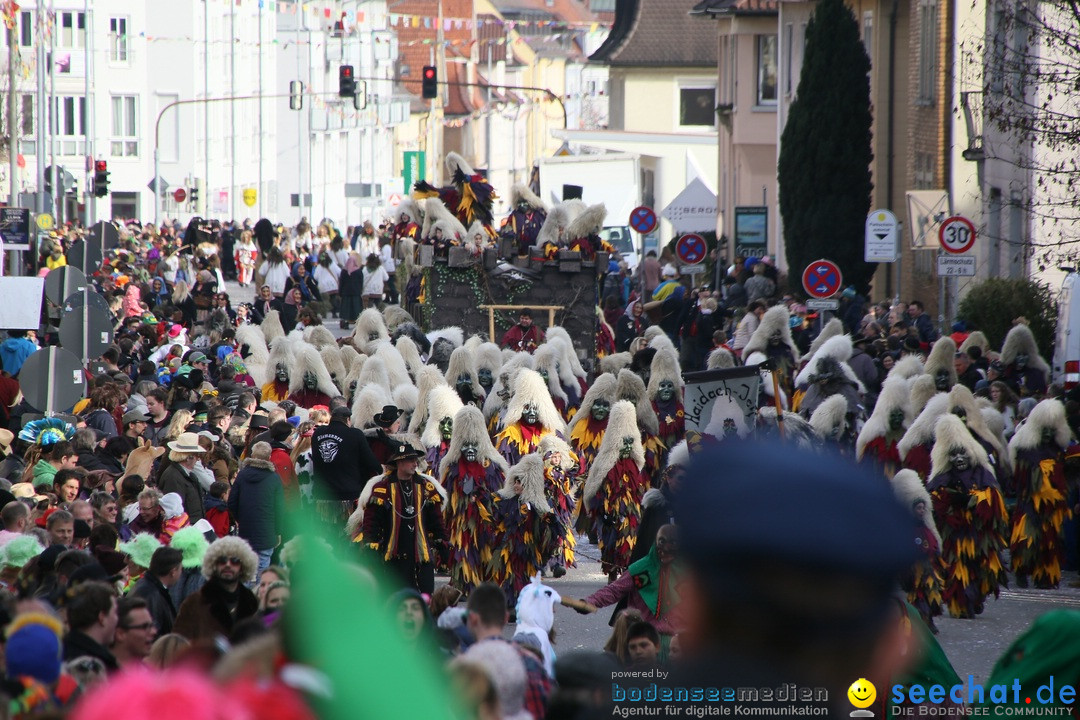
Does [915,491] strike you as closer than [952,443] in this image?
Yes

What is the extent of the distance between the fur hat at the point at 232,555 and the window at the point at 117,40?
191 ft

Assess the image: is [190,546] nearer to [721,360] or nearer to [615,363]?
[721,360]

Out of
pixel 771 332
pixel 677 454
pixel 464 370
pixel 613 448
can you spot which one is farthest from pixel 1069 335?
pixel 677 454

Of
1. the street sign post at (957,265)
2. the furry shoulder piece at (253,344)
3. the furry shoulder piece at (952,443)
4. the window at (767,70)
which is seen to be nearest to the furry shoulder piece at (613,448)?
the furry shoulder piece at (952,443)

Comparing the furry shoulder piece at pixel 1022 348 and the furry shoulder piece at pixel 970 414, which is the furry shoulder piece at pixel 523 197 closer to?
the furry shoulder piece at pixel 1022 348

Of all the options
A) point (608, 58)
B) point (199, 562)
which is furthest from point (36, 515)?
point (608, 58)

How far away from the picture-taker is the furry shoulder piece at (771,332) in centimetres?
1895

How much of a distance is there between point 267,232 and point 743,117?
1278cm

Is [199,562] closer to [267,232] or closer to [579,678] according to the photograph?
[579,678]

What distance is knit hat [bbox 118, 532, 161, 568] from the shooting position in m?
9.09

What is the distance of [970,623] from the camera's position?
12.5 meters

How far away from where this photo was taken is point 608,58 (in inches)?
2494

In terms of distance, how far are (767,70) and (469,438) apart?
3173 cm

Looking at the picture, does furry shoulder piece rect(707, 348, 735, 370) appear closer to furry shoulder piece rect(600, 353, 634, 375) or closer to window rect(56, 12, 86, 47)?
furry shoulder piece rect(600, 353, 634, 375)
